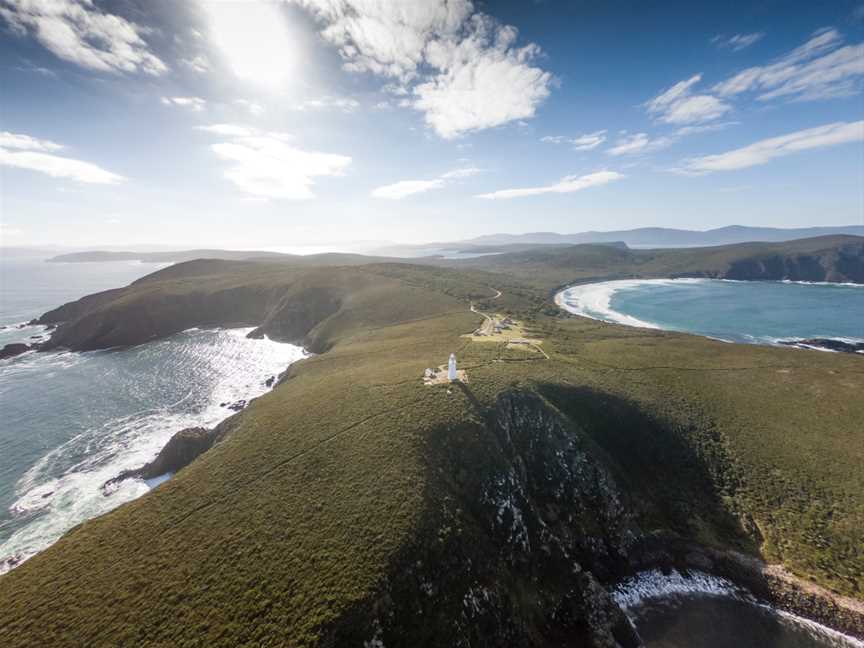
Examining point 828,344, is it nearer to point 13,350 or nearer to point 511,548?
point 511,548

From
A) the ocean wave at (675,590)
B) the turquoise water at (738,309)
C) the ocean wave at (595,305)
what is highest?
the ocean wave at (595,305)

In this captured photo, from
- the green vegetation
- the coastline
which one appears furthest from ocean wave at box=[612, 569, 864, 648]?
the green vegetation

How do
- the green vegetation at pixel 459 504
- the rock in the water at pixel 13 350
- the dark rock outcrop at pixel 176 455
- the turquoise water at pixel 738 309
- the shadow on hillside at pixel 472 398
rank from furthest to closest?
the turquoise water at pixel 738 309
the rock in the water at pixel 13 350
the dark rock outcrop at pixel 176 455
the shadow on hillside at pixel 472 398
the green vegetation at pixel 459 504

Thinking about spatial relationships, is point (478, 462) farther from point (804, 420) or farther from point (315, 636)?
point (804, 420)

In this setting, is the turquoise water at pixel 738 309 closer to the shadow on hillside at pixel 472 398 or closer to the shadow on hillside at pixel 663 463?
the shadow on hillside at pixel 663 463

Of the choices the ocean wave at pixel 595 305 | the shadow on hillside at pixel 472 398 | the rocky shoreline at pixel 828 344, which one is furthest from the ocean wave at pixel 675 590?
the rocky shoreline at pixel 828 344

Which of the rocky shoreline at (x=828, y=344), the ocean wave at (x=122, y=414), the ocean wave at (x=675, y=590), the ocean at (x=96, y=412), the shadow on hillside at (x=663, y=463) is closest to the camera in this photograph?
the ocean wave at (x=675, y=590)

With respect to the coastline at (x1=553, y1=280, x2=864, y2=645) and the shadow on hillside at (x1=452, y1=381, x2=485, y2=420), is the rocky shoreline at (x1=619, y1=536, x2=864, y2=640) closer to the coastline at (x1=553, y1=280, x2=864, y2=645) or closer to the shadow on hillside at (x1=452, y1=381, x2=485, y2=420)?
the coastline at (x1=553, y1=280, x2=864, y2=645)
